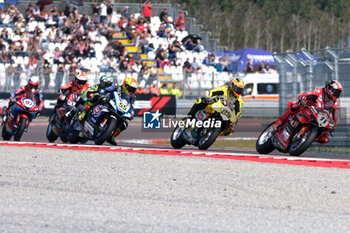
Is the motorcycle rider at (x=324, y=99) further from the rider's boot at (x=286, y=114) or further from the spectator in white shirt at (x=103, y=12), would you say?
the spectator in white shirt at (x=103, y=12)

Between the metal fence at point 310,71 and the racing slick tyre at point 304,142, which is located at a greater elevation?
the metal fence at point 310,71

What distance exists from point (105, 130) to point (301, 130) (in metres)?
3.53

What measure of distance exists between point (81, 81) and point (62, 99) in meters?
0.50

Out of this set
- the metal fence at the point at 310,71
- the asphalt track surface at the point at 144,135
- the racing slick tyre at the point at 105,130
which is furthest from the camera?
the asphalt track surface at the point at 144,135

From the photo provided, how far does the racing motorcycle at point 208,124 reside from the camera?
13.8 metres

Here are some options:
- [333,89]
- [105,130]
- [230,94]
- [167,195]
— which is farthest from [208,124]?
[167,195]

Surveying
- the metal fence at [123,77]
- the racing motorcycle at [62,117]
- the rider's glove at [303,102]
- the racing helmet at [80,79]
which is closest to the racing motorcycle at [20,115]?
the racing motorcycle at [62,117]

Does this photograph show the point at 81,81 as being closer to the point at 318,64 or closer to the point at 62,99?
the point at 62,99

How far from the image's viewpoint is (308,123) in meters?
12.6

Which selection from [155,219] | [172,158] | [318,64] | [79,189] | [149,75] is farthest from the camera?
[149,75]

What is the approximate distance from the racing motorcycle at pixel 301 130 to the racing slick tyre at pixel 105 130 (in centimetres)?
272

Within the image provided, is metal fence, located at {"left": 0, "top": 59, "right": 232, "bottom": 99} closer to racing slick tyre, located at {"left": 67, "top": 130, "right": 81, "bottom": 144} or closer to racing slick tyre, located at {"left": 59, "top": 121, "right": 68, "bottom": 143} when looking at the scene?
racing slick tyre, located at {"left": 59, "top": 121, "right": 68, "bottom": 143}

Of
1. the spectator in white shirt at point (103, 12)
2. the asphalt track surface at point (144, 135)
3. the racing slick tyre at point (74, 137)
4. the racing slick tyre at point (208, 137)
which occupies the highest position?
the spectator in white shirt at point (103, 12)

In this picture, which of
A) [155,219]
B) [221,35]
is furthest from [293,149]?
[221,35]
